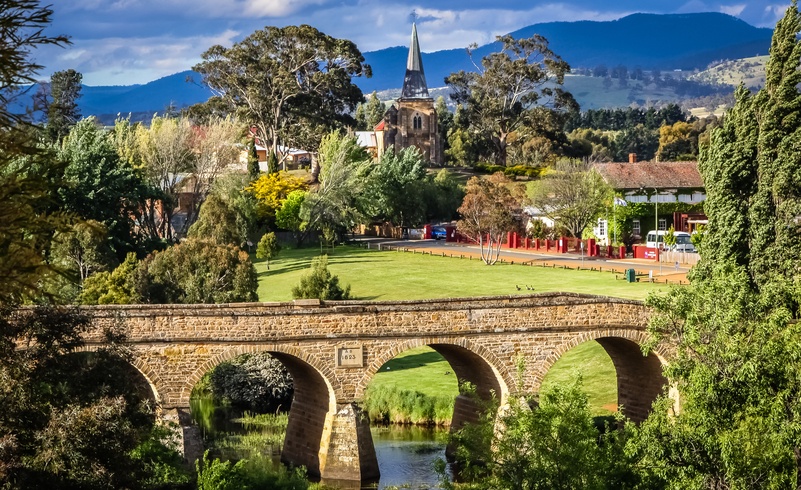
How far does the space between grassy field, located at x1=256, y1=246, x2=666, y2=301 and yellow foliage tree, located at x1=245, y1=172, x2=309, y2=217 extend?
332 inches

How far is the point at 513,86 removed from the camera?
11294 cm

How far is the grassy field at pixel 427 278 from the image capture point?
57.5 meters

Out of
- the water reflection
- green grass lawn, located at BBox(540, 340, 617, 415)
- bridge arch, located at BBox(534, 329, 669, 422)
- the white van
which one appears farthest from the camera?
the white van

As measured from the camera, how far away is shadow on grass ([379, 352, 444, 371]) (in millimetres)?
46022

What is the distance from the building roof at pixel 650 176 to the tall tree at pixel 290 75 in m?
29.0

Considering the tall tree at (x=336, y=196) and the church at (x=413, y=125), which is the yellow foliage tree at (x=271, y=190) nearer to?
the tall tree at (x=336, y=196)

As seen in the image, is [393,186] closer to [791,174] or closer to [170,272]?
[170,272]

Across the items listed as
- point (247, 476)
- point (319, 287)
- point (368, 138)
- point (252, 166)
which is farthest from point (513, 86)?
point (247, 476)

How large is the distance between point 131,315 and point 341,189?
47.8 metres

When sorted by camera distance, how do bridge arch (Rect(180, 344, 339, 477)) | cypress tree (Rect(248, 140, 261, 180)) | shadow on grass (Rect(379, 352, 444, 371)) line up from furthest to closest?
cypress tree (Rect(248, 140, 261, 180))
shadow on grass (Rect(379, 352, 444, 371))
bridge arch (Rect(180, 344, 339, 477))

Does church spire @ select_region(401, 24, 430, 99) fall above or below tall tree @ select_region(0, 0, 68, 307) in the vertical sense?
above

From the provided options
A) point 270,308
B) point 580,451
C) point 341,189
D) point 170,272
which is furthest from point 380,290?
point 580,451

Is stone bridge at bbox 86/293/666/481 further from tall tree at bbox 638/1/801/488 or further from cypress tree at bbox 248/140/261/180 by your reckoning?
cypress tree at bbox 248/140/261/180

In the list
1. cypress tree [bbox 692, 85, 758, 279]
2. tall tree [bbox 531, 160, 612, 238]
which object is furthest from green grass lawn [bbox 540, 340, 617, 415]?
tall tree [bbox 531, 160, 612, 238]
